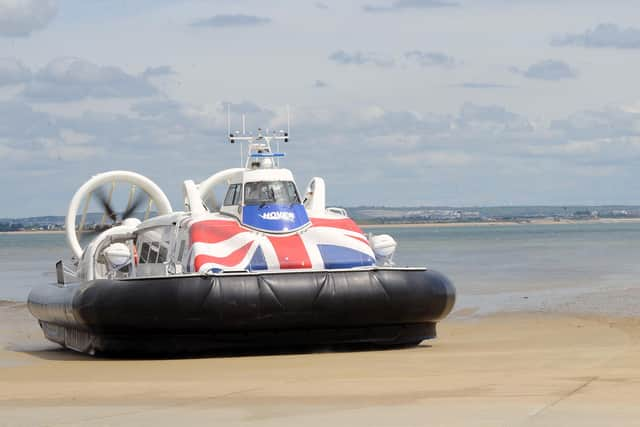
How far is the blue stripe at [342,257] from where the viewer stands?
1077cm

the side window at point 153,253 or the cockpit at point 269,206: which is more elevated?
the cockpit at point 269,206

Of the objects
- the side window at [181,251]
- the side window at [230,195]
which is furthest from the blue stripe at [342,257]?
the side window at [181,251]

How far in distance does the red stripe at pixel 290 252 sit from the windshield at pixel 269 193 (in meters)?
0.47

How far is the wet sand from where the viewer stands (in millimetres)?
6258

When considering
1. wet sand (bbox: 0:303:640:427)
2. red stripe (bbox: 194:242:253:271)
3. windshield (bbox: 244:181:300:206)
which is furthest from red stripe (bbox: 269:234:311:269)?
wet sand (bbox: 0:303:640:427)

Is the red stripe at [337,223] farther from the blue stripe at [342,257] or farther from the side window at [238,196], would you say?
the side window at [238,196]

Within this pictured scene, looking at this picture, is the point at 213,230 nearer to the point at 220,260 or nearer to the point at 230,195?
the point at 220,260

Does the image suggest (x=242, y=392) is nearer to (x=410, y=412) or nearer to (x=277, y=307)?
(x=410, y=412)

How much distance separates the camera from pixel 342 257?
10.8 metres

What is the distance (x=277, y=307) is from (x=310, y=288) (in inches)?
12.4

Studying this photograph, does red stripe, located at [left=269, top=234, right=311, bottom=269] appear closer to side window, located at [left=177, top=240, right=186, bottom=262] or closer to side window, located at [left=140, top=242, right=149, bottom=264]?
side window, located at [left=177, top=240, right=186, bottom=262]

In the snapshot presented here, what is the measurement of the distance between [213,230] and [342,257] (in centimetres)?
115

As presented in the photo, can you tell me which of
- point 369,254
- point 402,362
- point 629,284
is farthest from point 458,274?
point 402,362

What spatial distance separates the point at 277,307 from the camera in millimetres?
10023
